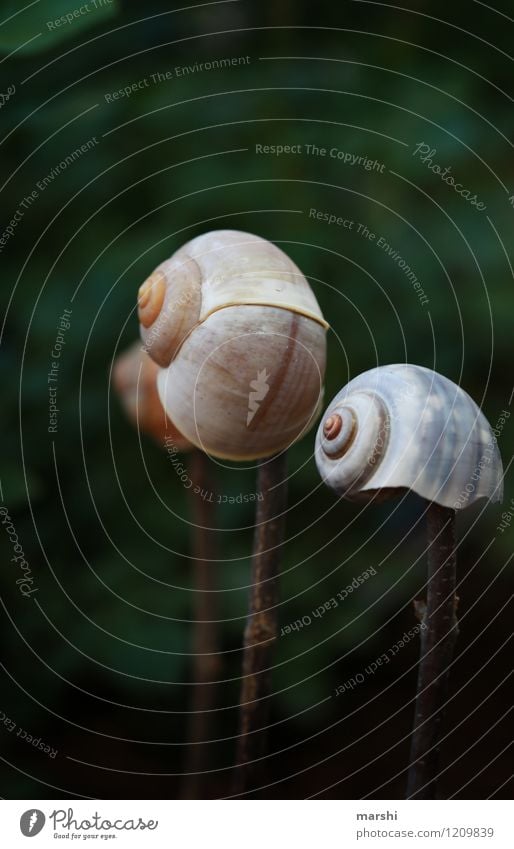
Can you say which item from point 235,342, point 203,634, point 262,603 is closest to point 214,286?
point 235,342

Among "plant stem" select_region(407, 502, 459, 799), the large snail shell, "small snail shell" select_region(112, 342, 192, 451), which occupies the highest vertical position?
"small snail shell" select_region(112, 342, 192, 451)

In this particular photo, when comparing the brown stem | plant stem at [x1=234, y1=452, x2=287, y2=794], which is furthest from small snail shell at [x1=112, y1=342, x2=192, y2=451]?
plant stem at [x1=234, y1=452, x2=287, y2=794]

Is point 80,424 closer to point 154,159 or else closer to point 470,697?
point 154,159

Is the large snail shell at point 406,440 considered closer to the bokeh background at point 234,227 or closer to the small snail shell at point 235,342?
the small snail shell at point 235,342

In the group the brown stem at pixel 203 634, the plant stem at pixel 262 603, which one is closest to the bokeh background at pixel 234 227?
the brown stem at pixel 203 634

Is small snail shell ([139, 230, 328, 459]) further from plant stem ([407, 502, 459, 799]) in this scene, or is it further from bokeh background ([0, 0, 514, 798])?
bokeh background ([0, 0, 514, 798])

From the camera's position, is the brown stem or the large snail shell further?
the brown stem
